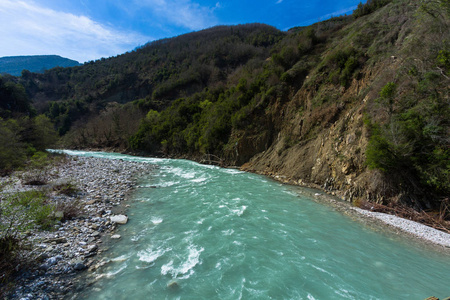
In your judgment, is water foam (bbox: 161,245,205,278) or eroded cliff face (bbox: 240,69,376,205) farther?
eroded cliff face (bbox: 240,69,376,205)

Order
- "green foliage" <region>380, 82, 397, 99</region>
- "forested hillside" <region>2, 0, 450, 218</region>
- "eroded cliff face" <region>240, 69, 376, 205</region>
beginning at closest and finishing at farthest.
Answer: "forested hillside" <region>2, 0, 450, 218</region>
"green foliage" <region>380, 82, 397, 99</region>
"eroded cliff face" <region>240, 69, 376, 205</region>

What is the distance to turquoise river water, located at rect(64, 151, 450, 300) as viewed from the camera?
15.5 feet

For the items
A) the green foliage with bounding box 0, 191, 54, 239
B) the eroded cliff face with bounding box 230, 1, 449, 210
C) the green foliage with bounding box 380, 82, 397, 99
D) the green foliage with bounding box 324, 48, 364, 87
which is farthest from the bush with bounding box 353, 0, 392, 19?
the green foliage with bounding box 0, 191, 54, 239

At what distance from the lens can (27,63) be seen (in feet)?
545

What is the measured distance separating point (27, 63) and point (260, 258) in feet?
826

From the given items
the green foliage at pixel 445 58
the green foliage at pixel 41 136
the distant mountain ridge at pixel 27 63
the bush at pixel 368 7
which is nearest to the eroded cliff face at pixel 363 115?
the green foliage at pixel 445 58

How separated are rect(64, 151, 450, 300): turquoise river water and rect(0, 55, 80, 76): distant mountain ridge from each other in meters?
213

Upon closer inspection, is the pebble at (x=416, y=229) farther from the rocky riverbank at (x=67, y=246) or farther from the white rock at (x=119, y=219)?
the rocky riverbank at (x=67, y=246)

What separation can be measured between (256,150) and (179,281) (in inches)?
660

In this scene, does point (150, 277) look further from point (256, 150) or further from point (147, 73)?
point (147, 73)

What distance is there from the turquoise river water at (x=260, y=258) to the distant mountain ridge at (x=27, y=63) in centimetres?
21263

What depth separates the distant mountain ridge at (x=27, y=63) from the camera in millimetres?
152375

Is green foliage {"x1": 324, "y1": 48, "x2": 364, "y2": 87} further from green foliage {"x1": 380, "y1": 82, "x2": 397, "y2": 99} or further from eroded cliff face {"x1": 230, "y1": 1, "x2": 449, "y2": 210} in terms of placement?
green foliage {"x1": 380, "y1": 82, "x2": 397, "y2": 99}

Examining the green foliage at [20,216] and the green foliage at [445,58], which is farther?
the green foliage at [445,58]
